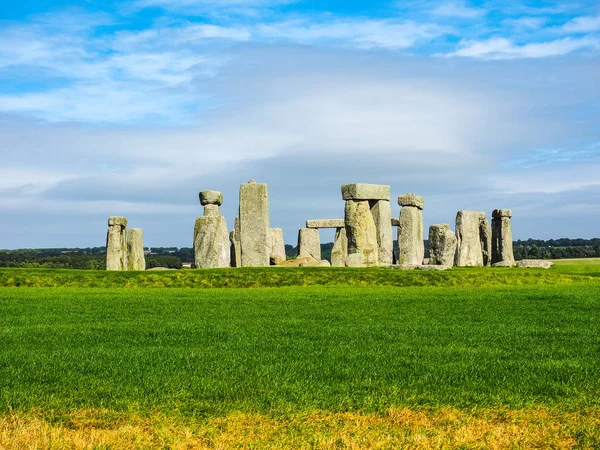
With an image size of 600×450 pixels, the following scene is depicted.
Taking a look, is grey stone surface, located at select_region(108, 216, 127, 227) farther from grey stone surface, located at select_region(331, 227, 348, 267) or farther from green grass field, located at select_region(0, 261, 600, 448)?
green grass field, located at select_region(0, 261, 600, 448)

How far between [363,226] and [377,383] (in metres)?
20.1

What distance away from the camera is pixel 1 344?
33.6ft

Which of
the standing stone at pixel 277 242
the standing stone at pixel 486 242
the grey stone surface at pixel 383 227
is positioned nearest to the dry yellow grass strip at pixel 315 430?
the grey stone surface at pixel 383 227

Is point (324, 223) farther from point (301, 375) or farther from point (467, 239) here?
point (301, 375)

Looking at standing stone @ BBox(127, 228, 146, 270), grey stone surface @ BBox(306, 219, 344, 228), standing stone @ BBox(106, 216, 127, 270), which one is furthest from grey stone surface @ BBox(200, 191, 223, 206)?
grey stone surface @ BBox(306, 219, 344, 228)

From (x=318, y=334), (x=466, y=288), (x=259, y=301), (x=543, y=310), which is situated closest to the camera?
(x=318, y=334)

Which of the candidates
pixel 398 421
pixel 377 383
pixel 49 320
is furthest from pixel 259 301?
pixel 398 421

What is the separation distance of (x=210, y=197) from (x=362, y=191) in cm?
649

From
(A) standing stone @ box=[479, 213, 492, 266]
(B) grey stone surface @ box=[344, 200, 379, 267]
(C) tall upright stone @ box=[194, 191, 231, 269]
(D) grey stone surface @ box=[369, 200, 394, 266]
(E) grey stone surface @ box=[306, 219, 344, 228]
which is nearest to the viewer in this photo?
(C) tall upright stone @ box=[194, 191, 231, 269]

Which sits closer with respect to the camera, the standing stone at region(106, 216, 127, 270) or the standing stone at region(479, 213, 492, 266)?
the standing stone at region(106, 216, 127, 270)

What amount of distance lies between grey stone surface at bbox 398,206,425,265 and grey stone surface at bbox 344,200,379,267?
282cm

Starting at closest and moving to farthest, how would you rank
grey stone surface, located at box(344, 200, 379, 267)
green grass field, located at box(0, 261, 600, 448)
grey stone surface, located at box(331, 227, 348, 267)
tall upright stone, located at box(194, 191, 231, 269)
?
green grass field, located at box(0, 261, 600, 448)
tall upright stone, located at box(194, 191, 231, 269)
grey stone surface, located at box(344, 200, 379, 267)
grey stone surface, located at box(331, 227, 348, 267)

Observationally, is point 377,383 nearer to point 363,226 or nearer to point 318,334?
point 318,334

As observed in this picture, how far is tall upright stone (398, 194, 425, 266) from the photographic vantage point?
29922mm
